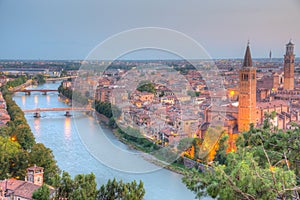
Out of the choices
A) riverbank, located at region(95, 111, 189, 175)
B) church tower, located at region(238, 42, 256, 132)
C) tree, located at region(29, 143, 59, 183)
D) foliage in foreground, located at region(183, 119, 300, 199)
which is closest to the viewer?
foliage in foreground, located at region(183, 119, 300, 199)

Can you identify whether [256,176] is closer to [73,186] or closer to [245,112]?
[73,186]

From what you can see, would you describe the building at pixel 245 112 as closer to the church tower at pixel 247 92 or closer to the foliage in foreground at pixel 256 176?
the church tower at pixel 247 92

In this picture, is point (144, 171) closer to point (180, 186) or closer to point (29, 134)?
point (180, 186)

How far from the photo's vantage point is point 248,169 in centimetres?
130

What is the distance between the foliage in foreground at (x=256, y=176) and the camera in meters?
1.25

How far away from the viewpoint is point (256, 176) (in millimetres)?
1275

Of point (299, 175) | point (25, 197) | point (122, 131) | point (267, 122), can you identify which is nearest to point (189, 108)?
point (122, 131)

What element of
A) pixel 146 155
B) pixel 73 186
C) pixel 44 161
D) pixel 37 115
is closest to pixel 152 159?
pixel 146 155

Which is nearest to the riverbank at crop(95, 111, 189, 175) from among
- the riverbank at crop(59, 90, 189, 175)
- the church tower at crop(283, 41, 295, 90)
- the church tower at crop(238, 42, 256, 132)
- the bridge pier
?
the riverbank at crop(59, 90, 189, 175)

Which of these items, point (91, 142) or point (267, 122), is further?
point (91, 142)

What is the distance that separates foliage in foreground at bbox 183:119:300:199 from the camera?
1.25 metres

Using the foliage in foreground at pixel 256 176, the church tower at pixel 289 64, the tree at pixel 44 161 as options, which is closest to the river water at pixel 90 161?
the tree at pixel 44 161

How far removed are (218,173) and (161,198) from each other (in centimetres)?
226

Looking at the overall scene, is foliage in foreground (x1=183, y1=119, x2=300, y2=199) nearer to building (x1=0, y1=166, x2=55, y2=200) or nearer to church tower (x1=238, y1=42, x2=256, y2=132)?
building (x1=0, y1=166, x2=55, y2=200)
